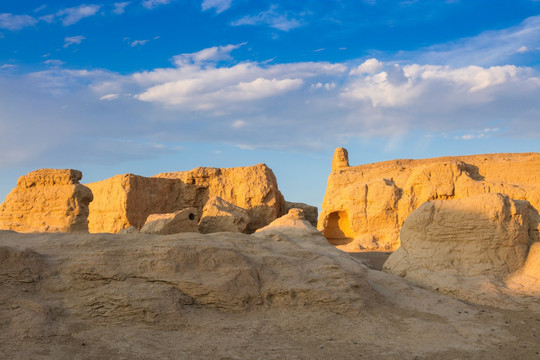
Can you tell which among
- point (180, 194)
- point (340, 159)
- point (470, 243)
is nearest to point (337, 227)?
point (340, 159)

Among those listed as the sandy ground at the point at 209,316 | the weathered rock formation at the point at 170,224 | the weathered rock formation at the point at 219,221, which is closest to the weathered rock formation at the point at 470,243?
the sandy ground at the point at 209,316

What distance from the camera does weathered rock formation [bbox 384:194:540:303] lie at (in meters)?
8.03

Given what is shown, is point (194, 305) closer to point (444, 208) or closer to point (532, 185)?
point (444, 208)

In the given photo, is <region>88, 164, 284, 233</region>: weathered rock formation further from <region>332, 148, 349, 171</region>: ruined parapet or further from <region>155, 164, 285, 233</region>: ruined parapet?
<region>332, 148, 349, 171</region>: ruined parapet

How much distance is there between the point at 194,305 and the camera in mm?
5609

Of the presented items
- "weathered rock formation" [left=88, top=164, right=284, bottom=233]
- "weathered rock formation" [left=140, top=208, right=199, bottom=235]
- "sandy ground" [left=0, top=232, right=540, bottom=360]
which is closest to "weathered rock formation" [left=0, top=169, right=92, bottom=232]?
"weathered rock formation" [left=140, top=208, right=199, bottom=235]

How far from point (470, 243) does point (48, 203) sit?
1051 centimetres

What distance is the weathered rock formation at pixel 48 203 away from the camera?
12758mm

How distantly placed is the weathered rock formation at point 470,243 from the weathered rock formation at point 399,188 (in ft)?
28.9

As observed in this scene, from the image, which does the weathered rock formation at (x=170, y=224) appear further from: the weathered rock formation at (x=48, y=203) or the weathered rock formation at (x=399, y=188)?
the weathered rock formation at (x=399, y=188)

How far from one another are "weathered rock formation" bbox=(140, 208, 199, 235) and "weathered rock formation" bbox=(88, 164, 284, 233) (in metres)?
5.47

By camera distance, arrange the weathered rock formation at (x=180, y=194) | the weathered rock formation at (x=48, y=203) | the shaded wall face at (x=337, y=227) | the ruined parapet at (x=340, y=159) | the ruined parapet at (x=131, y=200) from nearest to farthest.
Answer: the weathered rock formation at (x=48, y=203)
the ruined parapet at (x=131, y=200)
the weathered rock formation at (x=180, y=194)
the shaded wall face at (x=337, y=227)
the ruined parapet at (x=340, y=159)

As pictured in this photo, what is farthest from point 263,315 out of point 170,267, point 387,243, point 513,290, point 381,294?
point 387,243

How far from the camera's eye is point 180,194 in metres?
20.0
